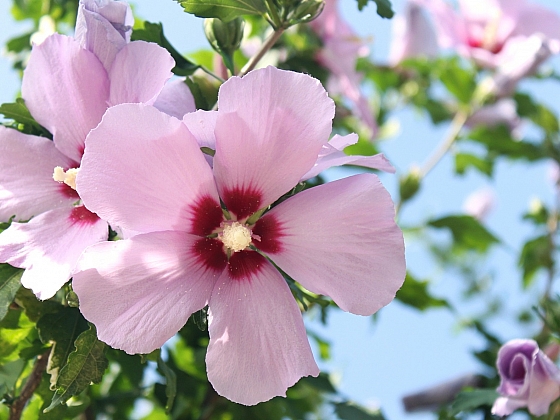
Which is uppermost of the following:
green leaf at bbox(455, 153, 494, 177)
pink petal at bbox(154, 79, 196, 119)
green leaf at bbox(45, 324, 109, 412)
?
pink petal at bbox(154, 79, 196, 119)

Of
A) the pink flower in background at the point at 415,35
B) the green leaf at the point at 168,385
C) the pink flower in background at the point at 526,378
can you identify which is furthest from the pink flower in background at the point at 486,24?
the green leaf at the point at 168,385

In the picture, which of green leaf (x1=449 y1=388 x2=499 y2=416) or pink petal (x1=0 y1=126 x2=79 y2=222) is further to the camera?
green leaf (x1=449 y1=388 x2=499 y2=416)

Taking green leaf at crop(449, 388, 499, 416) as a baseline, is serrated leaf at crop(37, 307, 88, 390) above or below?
above

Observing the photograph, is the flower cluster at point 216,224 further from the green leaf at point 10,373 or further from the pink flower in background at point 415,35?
the pink flower in background at point 415,35

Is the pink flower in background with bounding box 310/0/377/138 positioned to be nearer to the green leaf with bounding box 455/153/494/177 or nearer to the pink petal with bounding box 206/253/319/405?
the green leaf with bounding box 455/153/494/177

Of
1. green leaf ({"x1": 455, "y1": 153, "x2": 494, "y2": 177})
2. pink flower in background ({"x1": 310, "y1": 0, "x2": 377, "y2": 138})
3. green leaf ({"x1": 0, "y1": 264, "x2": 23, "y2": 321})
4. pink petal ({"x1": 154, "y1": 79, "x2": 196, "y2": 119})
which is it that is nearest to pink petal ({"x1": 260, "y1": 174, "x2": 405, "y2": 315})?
pink petal ({"x1": 154, "y1": 79, "x2": 196, "y2": 119})

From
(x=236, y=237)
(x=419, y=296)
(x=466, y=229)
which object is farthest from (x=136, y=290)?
(x=466, y=229)

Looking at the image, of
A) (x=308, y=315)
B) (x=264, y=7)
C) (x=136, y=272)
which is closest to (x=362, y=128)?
(x=308, y=315)
